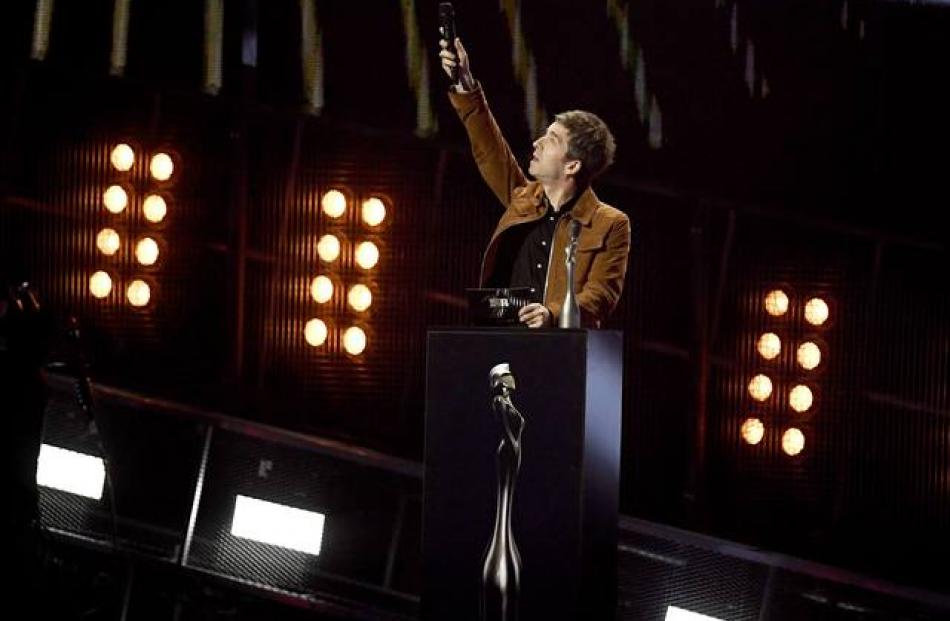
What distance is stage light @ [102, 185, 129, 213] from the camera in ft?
16.8

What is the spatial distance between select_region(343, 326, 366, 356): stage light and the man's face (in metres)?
1.48

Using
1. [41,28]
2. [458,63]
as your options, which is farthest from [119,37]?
[458,63]

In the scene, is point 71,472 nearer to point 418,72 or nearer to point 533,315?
point 418,72

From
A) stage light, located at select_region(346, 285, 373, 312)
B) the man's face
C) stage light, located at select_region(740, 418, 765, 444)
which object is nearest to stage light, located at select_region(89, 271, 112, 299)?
stage light, located at select_region(346, 285, 373, 312)

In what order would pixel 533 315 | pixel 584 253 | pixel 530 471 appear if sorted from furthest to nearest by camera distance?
1. pixel 584 253
2. pixel 533 315
3. pixel 530 471

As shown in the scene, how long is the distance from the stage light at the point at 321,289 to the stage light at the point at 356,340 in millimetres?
156

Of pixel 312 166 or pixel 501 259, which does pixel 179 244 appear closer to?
pixel 312 166

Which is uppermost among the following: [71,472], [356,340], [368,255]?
[368,255]

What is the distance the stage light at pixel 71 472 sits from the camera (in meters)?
4.73

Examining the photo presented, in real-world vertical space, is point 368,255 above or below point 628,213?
below

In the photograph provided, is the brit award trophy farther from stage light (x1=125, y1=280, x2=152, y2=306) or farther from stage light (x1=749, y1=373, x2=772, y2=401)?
stage light (x1=125, y1=280, x2=152, y2=306)

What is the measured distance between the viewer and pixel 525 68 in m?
4.92

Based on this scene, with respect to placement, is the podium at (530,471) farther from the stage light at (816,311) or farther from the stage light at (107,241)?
the stage light at (107,241)

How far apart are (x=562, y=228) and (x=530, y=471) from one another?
0.76 m
